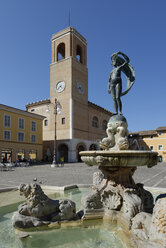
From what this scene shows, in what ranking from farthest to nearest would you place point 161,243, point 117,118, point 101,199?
point 117,118 → point 101,199 → point 161,243

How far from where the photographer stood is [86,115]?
3788cm

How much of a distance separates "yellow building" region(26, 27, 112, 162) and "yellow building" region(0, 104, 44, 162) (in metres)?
3.79

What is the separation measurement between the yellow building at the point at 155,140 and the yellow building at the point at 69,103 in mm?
13410

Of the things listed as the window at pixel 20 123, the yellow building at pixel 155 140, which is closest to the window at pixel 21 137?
the window at pixel 20 123

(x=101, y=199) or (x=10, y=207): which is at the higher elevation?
(x=101, y=199)

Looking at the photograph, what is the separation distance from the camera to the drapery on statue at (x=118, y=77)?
217 inches

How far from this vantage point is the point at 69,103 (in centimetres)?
3397

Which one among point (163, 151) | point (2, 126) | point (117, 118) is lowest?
point (163, 151)

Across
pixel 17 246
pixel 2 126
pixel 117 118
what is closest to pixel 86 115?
pixel 2 126

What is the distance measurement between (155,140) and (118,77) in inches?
1676

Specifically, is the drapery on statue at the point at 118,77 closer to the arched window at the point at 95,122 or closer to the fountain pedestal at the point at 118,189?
the fountain pedestal at the point at 118,189

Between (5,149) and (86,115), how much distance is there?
56.9ft

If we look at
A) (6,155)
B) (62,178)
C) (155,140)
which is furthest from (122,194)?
(155,140)

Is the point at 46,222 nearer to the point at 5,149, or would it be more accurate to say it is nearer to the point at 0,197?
the point at 0,197
